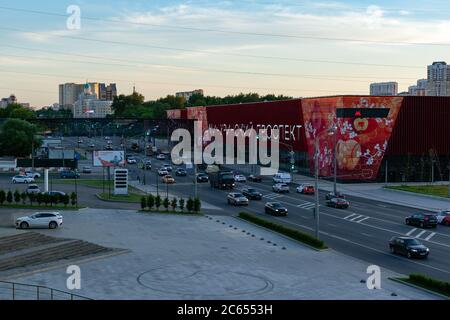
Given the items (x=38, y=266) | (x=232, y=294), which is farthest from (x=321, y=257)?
(x=38, y=266)

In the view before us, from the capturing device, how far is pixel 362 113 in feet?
272

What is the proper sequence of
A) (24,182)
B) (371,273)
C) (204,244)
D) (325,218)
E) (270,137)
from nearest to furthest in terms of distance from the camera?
(371,273) → (204,244) → (325,218) → (24,182) → (270,137)

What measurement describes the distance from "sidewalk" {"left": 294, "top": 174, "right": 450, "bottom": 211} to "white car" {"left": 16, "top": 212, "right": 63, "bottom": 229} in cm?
3614

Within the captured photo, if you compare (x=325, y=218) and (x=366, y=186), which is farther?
(x=366, y=186)

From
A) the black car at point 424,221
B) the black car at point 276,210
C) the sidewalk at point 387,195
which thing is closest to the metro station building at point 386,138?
the sidewalk at point 387,195

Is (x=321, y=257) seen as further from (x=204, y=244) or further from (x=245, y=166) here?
(x=245, y=166)

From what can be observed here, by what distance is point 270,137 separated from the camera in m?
103

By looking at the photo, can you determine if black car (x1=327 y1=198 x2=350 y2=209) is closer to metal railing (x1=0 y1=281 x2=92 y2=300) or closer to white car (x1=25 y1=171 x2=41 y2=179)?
metal railing (x1=0 y1=281 x2=92 y2=300)

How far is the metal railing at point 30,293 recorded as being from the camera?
25.3 metres

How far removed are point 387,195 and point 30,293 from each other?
53.5m

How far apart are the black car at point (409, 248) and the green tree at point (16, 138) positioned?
81714 mm

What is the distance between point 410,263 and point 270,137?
225ft

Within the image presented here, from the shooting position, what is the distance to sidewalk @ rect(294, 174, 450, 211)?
2514 inches

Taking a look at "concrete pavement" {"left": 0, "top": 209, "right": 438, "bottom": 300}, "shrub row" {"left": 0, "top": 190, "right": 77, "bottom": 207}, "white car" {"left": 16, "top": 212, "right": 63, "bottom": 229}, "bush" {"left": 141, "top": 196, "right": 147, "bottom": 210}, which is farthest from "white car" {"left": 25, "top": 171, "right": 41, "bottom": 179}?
"white car" {"left": 16, "top": 212, "right": 63, "bottom": 229}
